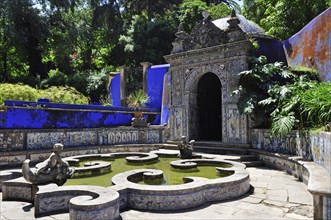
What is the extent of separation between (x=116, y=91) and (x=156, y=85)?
433 cm

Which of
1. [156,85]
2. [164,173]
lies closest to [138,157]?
[164,173]

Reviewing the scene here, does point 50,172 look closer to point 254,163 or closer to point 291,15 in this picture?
point 254,163

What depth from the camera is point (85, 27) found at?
27.8 metres

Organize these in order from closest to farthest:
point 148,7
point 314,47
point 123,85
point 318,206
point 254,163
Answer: point 318,206 → point 254,163 → point 314,47 → point 123,85 → point 148,7

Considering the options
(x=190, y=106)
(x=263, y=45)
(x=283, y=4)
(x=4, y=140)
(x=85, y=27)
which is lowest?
(x=4, y=140)

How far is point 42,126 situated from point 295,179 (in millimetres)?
9190

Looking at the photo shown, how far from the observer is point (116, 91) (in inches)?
829

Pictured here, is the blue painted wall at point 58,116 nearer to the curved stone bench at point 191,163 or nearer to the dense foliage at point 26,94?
the dense foliage at point 26,94

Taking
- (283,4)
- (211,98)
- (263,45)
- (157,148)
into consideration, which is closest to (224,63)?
(263,45)

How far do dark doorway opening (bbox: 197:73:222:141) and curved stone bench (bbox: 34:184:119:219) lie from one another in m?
9.14

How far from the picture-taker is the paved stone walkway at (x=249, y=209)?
4641mm

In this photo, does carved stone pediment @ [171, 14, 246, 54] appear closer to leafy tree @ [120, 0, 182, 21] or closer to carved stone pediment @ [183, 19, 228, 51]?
carved stone pediment @ [183, 19, 228, 51]

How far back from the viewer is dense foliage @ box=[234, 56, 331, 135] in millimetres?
7215

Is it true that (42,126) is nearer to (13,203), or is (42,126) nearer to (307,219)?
(13,203)
